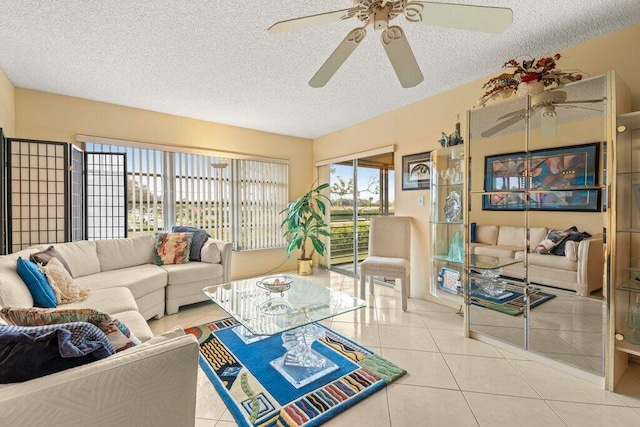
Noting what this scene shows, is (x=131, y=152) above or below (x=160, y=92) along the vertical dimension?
below

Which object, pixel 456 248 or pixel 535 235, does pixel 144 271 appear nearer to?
pixel 456 248

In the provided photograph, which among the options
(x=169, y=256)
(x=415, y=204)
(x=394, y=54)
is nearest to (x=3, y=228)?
(x=169, y=256)

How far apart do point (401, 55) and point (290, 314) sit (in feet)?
5.70

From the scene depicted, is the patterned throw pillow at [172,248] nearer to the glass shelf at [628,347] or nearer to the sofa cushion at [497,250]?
the sofa cushion at [497,250]

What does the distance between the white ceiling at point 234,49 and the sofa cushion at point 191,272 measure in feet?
6.52

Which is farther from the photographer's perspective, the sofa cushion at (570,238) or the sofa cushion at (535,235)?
the sofa cushion at (535,235)

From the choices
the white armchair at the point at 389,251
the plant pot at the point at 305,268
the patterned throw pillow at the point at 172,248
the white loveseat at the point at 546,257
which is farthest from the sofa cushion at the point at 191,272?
the white loveseat at the point at 546,257

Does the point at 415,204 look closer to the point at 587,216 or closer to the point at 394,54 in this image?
the point at 587,216

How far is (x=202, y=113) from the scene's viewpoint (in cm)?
382

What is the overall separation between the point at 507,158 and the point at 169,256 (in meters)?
3.67

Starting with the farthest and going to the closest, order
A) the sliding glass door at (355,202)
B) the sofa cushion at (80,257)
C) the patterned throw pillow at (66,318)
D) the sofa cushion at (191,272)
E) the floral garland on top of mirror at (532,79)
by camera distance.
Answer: the sliding glass door at (355,202) < the sofa cushion at (191,272) < the sofa cushion at (80,257) < the floral garland on top of mirror at (532,79) < the patterned throw pillow at (66,318)

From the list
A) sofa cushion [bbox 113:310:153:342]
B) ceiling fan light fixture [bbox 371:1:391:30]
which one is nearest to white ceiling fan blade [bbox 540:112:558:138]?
ceiling fan light fixture [bbox 371:1:391:30]

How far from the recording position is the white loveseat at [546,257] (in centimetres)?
188

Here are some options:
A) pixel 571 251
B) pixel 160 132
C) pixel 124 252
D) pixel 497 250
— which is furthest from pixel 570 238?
pixel 160 132
